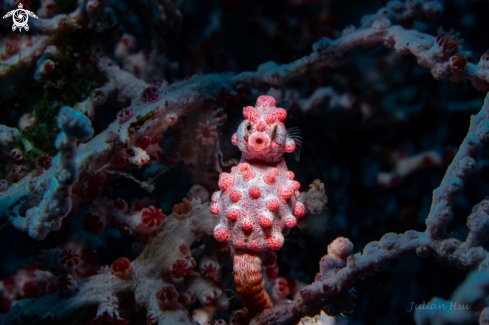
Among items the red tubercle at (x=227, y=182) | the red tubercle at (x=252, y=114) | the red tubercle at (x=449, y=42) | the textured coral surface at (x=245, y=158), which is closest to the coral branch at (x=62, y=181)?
the textured coral surface at (x=245, y=158)

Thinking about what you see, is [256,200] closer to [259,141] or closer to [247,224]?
[247,224]

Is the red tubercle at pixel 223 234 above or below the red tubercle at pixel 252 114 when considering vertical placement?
below

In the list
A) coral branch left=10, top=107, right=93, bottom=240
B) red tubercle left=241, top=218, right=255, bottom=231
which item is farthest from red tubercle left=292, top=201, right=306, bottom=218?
coral branch left=10, top=107, right=93, bottom=240

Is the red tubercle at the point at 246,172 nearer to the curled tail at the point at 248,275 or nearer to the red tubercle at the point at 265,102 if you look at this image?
the red tubercle at the point at 265,102

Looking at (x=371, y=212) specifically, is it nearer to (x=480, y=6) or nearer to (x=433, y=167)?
(x=433, y=167)

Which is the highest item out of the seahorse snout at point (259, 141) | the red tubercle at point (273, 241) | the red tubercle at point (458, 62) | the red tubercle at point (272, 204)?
the red tubercle at point (458, 62)

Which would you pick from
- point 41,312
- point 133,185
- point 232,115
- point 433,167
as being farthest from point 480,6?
point 41,312

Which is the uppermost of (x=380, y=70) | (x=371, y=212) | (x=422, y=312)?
(x=380, y=70)

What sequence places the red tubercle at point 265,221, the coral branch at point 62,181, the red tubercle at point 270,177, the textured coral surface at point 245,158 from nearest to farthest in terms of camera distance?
the coral branch at point 62,181
the red tubercle at point 265,221
the red tubercle at point 270,177
the textured coral surface at point 245,158
